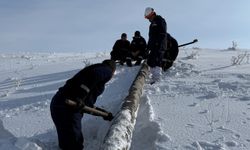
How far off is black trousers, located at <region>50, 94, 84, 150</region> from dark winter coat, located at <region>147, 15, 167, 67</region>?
4.47 meters

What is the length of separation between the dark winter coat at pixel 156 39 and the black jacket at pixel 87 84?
4.15m

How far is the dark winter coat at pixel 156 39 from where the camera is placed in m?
10.3

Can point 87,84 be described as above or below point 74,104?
above

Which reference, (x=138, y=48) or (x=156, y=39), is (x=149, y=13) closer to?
(x=156, y=39)

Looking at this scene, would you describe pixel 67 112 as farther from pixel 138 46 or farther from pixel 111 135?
pixel 138 46

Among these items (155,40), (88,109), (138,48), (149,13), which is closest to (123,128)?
(88,109)

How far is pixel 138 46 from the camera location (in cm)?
1486

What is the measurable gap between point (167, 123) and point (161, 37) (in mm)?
4143

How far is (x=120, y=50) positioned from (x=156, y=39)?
4.42 m

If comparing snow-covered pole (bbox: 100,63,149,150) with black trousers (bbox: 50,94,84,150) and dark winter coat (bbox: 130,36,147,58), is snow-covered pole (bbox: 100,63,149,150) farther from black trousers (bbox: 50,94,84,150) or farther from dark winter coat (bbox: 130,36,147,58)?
dark winter coat (bbox: 130,36,147,58)

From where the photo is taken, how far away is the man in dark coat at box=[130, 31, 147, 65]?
14508 millimetres

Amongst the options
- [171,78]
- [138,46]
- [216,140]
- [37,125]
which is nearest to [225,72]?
[171,78]

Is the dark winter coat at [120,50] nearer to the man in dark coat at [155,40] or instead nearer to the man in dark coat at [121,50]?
the man in dark coat at [121,50]

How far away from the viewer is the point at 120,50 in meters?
14.7
